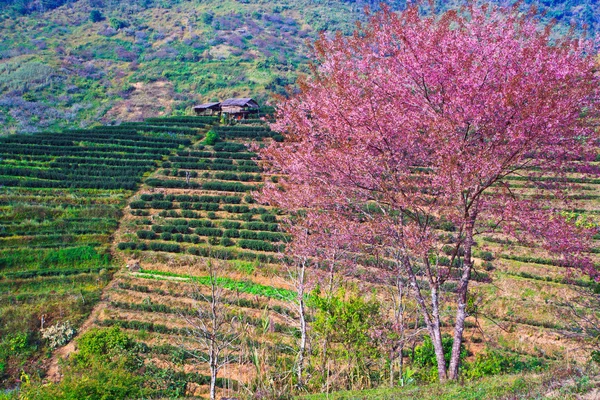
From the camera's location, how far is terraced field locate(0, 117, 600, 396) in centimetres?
2025

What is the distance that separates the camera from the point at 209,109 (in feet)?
179

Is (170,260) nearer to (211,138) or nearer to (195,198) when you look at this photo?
(195,198)

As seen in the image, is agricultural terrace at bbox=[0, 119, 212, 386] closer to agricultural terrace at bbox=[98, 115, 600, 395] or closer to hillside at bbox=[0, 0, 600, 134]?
agricultural terrace at bbox=[98, 115, 600, 395]

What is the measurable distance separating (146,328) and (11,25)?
95.3m

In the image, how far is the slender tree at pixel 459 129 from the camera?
322 inches

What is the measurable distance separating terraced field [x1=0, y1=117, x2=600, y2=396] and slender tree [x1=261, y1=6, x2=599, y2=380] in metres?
3.07

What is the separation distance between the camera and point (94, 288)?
25.2 metres

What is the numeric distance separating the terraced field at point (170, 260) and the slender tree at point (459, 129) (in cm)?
307

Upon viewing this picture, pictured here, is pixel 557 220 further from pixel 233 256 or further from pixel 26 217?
pixel 26 217

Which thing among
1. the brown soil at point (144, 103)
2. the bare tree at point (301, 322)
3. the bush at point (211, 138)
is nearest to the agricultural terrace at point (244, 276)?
the bare tree at point (301, 322)

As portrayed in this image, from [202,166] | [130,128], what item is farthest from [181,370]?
[130,128]

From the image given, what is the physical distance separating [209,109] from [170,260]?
30.8 meters

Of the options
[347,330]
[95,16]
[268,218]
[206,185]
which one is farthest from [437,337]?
[95,16]

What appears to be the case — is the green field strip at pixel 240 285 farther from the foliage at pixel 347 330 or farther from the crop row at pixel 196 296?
the foliage at pixel 347 330
